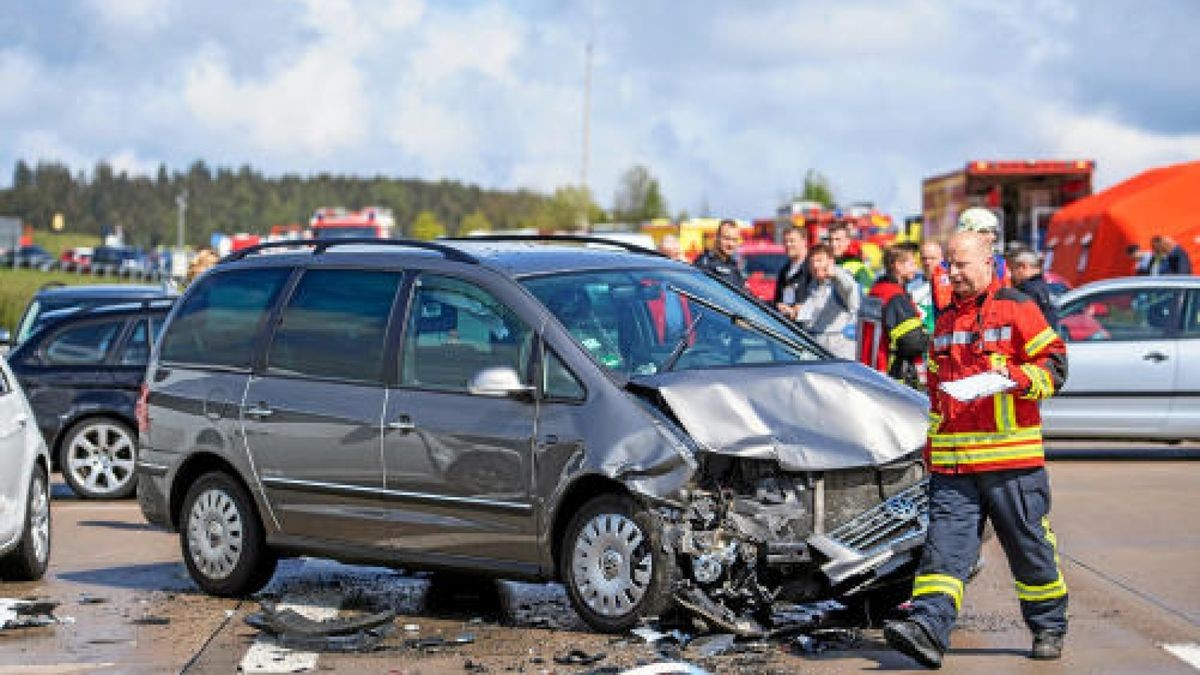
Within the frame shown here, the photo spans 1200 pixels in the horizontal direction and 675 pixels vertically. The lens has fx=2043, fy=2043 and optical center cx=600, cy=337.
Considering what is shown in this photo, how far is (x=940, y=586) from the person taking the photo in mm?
8023

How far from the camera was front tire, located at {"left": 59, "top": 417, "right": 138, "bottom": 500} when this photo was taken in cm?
1569

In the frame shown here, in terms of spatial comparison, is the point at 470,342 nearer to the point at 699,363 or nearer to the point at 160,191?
the point at 699,363

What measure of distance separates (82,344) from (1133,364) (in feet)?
27.6

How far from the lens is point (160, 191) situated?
639 feet

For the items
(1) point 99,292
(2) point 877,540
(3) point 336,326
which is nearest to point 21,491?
(3) point 336,326

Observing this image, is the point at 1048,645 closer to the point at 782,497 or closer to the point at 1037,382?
the point at 1037,382

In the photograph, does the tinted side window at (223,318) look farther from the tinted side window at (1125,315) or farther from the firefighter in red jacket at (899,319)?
the tinted side window at (1125,315)

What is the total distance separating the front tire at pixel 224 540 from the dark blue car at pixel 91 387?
5.37 m

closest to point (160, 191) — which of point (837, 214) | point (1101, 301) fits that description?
point (837, 214)

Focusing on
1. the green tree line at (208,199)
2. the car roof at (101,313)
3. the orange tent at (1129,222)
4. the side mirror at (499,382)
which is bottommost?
the side mirror at (499,382)

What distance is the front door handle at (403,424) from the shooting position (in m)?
9.34

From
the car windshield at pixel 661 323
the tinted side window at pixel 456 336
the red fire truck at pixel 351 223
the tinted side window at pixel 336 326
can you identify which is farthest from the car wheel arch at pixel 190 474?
the red fire truck at pixel 351 223

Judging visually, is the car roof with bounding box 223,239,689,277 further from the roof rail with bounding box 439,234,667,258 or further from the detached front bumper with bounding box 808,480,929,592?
the detached front bumper with bounding box 808,480,929,592

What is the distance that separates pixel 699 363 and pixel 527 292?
0.84 meters
